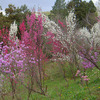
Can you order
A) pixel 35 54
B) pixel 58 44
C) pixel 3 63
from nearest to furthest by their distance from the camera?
pixel 3 63
pixel 35 54
pixel 58 44

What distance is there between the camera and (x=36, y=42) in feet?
20.2

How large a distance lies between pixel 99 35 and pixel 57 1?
69.4 ft

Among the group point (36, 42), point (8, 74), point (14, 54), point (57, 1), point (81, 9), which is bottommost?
point (8, 74)

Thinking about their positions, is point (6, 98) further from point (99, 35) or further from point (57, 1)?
point (57, 1)

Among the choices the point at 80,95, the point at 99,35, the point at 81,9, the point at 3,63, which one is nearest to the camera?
the point at 80,95

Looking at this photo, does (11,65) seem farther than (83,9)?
No

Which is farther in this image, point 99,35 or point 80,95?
point 99,35

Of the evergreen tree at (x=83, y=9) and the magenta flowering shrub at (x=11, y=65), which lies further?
the evergreen tree at (x=83, y=9)

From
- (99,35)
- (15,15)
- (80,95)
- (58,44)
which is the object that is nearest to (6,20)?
(15,15)

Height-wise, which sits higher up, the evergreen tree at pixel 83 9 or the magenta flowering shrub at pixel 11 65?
the evergreen tree at pixel 83 9

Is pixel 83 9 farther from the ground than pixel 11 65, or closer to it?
farther from the ground

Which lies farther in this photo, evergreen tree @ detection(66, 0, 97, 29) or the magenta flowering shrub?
evergreen tree @ detection(66, 0, 97, 29)

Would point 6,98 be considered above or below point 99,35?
below

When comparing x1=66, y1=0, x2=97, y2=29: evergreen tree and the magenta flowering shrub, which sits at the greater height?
x1=66, y1=0, x2=97, y2=29: evergreen tree
